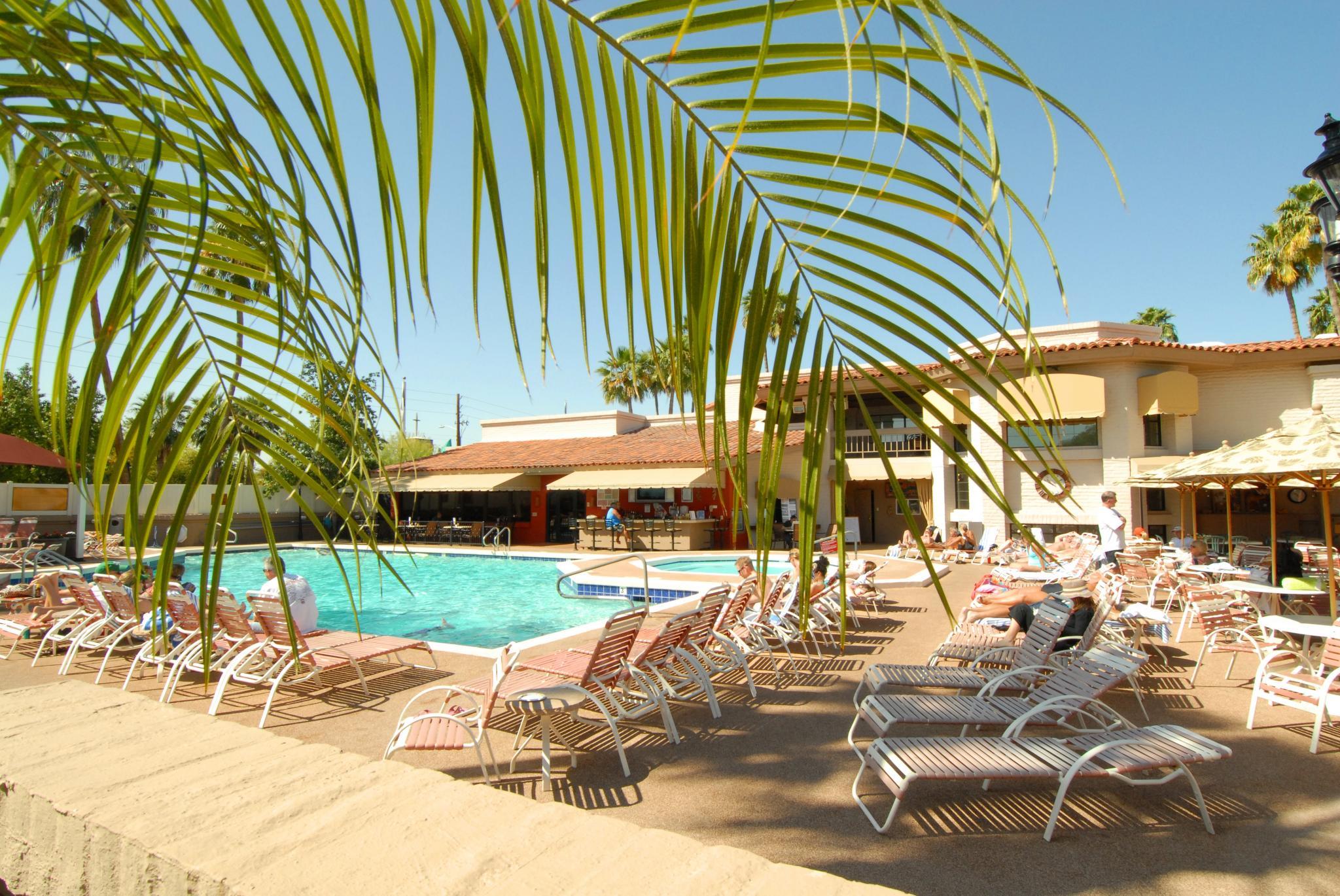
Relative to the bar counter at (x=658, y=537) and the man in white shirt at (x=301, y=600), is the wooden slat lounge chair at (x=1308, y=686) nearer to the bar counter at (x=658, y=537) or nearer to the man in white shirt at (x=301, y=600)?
the man in white shirt at (x=301, y=600)

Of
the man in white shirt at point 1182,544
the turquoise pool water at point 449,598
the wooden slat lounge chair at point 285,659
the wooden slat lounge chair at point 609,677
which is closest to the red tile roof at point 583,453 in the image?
the turquoise pool water at point 449,598

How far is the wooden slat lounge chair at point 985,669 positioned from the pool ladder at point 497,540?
19.6m

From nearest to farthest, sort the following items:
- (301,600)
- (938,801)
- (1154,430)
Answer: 1. (938,801)
2. (301,600)
3. (1154,430)

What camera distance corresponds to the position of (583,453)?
1173 inches

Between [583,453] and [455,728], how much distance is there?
2471 centimetres

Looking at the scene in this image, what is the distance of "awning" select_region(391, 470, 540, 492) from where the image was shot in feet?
93.9

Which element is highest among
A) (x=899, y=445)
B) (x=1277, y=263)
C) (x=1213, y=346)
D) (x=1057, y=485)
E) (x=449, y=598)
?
(x=1277, y=263)

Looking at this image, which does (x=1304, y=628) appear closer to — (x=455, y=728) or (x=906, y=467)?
(x=455, y=728)

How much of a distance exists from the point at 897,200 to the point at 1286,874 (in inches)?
173

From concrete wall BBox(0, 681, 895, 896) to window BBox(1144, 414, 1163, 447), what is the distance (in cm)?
2565

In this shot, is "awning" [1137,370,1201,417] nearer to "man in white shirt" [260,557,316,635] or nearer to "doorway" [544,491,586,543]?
"doorway" [544,491,586,543]

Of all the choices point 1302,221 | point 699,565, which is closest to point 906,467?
point 699,565

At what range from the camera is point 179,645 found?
295 inches

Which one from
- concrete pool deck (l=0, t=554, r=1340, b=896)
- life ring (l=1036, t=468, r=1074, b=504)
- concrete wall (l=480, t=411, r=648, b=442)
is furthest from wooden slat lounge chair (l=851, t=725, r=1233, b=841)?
concrete wall (l=480, t=411, r=648, b=442)
